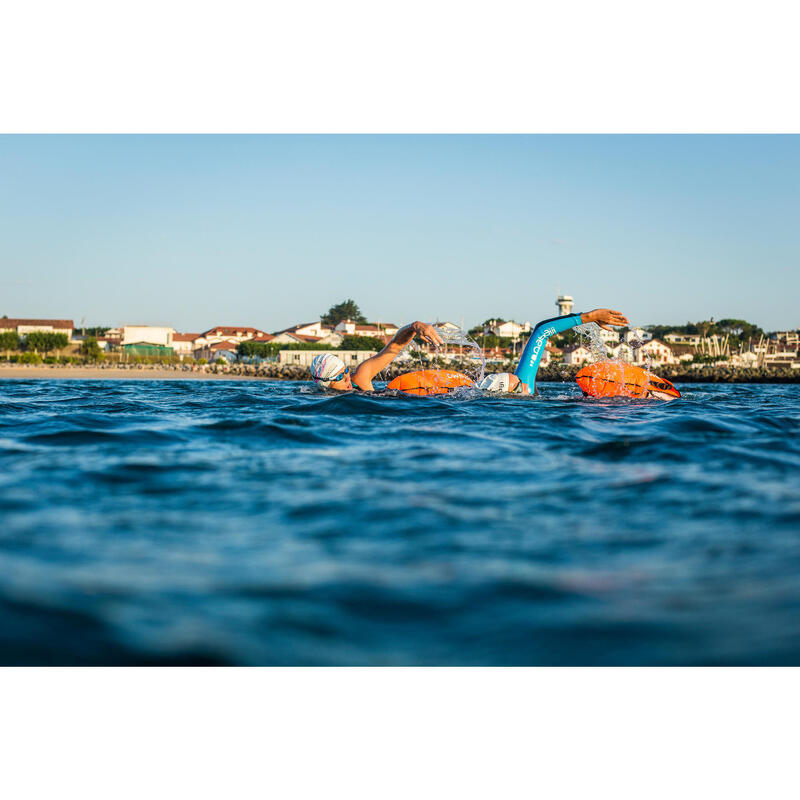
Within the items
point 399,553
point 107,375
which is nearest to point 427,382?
point 399,553

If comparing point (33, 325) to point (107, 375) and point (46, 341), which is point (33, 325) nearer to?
point (46, 341)

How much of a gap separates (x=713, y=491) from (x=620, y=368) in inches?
323

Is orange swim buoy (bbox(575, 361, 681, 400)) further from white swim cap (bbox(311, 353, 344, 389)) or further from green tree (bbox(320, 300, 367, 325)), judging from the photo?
green tree (bbox(320, 300, 367, 325))

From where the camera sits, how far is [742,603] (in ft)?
9.43

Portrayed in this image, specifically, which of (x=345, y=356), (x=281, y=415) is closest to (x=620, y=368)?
(x=281, y=415)

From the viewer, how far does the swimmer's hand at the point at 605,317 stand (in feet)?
39.7

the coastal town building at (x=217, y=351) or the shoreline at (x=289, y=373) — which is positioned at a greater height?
the coastal town building at (x=217, y=351)

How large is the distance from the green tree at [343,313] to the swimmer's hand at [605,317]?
13728 centimetres

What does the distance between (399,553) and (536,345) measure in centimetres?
986

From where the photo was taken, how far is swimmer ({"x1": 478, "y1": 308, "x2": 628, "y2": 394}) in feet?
40.2

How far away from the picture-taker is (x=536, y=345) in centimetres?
1283

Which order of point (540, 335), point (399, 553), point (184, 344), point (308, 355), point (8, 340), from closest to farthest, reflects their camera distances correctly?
point (399, 553), point (540, 335), point (8, 340), point (308, 355), point (184, 344)

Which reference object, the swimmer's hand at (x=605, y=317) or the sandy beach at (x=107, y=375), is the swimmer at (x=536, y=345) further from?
the sandy beach at (x=107, y=375)

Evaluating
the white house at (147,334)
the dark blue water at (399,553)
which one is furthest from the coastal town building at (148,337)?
the dark blue water at (399,553)
